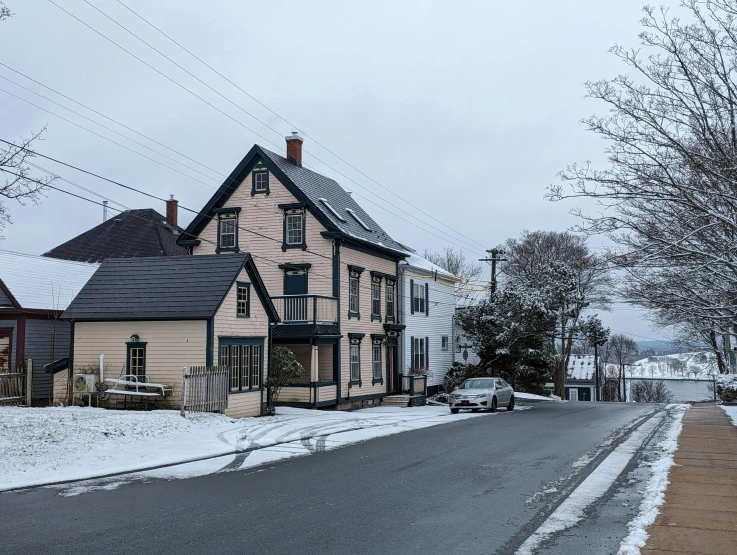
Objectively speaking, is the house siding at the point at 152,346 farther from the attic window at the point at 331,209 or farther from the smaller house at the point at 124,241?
the smaller house at the point at 124,241

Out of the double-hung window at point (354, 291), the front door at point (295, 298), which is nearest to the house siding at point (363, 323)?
the double-hung window at point (354, 291)

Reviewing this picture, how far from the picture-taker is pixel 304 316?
98.0 feet

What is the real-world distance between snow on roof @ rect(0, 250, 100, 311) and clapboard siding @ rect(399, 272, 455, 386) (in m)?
16.2

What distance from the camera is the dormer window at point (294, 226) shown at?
3198 cm

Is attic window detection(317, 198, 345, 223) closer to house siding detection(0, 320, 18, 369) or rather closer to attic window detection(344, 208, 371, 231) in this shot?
attic window detection(344, 208, 371, 231)

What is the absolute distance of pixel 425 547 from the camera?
7.69 metres

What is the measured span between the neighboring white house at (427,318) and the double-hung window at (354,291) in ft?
17.9

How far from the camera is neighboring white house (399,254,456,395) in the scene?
3897 cm

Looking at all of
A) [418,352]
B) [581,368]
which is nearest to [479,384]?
[418,352]

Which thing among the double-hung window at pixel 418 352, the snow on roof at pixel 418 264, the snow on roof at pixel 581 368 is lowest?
the snow on roof at pixel 581 368

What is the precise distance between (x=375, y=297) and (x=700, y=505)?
26.4 m

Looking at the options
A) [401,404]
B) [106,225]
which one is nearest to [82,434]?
[401,404]

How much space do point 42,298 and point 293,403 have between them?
10773 mm

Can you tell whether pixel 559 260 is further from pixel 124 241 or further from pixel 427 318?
pixel 124 241
